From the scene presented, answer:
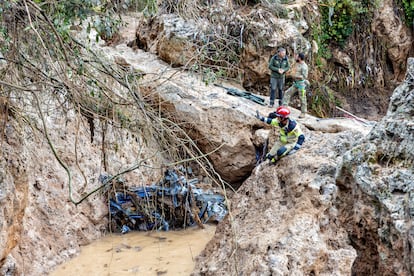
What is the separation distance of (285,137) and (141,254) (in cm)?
249

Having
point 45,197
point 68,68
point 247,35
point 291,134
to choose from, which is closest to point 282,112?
point 291,134

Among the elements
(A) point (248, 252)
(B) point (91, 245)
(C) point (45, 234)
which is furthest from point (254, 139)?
(A) point (248, 252)

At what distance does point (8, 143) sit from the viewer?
491 cm

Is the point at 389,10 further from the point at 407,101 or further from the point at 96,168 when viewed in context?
the point at 407,101

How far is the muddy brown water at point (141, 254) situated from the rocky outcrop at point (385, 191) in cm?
→ 363

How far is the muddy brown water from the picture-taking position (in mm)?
6070

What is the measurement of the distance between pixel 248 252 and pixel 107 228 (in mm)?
3555

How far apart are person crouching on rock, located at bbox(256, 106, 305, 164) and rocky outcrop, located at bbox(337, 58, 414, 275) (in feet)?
9.89

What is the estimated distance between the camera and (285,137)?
5789mm

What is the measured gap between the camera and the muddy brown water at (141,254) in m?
6.07

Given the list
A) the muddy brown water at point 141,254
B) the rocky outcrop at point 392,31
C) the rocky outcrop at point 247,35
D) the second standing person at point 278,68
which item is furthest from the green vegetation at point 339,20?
the muddy brown water at point 141,254

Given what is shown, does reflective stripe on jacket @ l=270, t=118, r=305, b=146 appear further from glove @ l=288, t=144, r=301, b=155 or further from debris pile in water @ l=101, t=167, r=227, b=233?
debris pile in water @ l=101, t=167, r=227, b=233

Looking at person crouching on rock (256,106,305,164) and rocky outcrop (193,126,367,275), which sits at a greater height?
person crouching on rock (256,106,305,164)

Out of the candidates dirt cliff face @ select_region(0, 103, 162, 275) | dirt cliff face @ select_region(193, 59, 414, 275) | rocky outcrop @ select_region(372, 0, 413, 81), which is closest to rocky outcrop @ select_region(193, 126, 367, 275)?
dirt cliff face @ select_region(193, 59, 414, 275)
